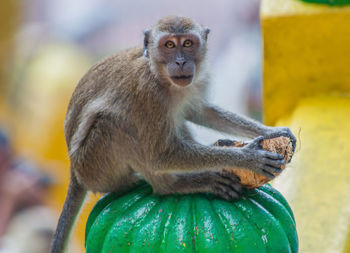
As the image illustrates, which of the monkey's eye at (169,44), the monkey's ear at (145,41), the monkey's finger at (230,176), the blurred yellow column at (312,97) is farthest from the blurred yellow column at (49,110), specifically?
the monkey's finger at (230,176)

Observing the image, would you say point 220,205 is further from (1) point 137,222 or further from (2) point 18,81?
(2) point 18,81

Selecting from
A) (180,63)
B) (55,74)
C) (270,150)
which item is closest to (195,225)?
(270,150)

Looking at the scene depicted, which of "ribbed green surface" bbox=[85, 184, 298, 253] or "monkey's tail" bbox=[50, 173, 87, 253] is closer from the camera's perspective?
"ribbed green surface" bbox=[85, 184, 298, 253]

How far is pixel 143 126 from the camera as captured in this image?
269 cm

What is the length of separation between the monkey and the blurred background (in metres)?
0.29

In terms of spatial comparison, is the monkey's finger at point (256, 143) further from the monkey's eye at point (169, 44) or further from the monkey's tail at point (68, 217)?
the monkey's tail at point (68, 217)

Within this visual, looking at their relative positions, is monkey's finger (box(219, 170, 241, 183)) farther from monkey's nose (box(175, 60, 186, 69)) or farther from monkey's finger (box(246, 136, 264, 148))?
monkey's nose (box(175, 60, 186, 69))

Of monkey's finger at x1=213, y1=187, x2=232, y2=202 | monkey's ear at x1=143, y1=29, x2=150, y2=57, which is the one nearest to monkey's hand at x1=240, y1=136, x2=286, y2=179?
monkey's finger at x1=213, y1=187, x2=232, y2=202

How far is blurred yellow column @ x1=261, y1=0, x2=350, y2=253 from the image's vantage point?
129 inches

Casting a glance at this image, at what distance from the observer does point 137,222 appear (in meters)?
2.27

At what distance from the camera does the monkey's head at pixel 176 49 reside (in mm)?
2627

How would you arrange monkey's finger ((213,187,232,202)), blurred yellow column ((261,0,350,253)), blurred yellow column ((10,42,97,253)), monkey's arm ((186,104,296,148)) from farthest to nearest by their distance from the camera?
1. blurred yellow column ((10,42,97,253))
2. blurred yellow column ((261,0,350,253))
3. monkey's arm ((186,104,296,148))
4. monkey's finger ((213,187,232,202))

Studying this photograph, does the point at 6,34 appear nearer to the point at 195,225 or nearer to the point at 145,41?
the point at 145,41

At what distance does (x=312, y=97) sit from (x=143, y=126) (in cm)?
149
